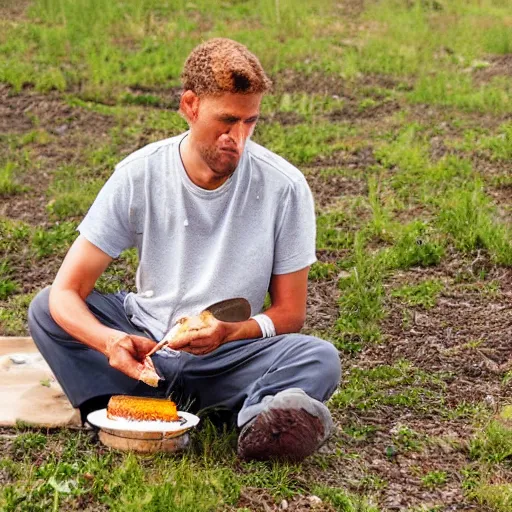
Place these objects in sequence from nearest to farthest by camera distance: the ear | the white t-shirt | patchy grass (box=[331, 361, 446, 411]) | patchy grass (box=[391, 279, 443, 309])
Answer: the ear, the white t-shirt, patchy grass (box=[331, 361, 446, 411]), patchy grass (box=[391, 279, 443, 309])

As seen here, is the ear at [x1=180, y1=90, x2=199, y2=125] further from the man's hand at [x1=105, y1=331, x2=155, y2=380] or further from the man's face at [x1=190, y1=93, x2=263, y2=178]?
the man's hand at [x1=105, y1=331, x2=155, y2=380]

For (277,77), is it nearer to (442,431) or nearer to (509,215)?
(509,215)

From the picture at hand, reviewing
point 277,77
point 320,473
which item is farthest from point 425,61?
point 320,473

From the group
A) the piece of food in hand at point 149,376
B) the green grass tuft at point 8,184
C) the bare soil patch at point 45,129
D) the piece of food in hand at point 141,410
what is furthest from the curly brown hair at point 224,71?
the green grass tuft at point 8,184

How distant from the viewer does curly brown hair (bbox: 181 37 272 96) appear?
11.6 ft

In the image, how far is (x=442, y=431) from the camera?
13.1 feet

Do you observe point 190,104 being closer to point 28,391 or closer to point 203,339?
point 203,339

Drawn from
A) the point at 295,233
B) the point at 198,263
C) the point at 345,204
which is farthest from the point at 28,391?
the point at 345,204

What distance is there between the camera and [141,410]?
142 inches

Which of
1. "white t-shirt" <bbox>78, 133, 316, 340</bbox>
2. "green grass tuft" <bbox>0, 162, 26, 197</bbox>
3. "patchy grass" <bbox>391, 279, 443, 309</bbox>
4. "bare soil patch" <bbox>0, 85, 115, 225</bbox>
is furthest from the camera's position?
"green grass tuft" <bbox>0, 162, 26, 197</bbox>

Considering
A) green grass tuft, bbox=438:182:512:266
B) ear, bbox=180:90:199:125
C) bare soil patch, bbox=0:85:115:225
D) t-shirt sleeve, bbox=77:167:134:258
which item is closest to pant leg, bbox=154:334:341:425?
t-shirt sleeve, bbox=77:167:134:258

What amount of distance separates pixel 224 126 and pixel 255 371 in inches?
35.2

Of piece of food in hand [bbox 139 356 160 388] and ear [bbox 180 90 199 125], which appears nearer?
piece of food in hand [bbox 139 356 160 388]

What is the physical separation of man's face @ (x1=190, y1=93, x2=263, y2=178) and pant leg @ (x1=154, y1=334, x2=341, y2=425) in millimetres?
670
